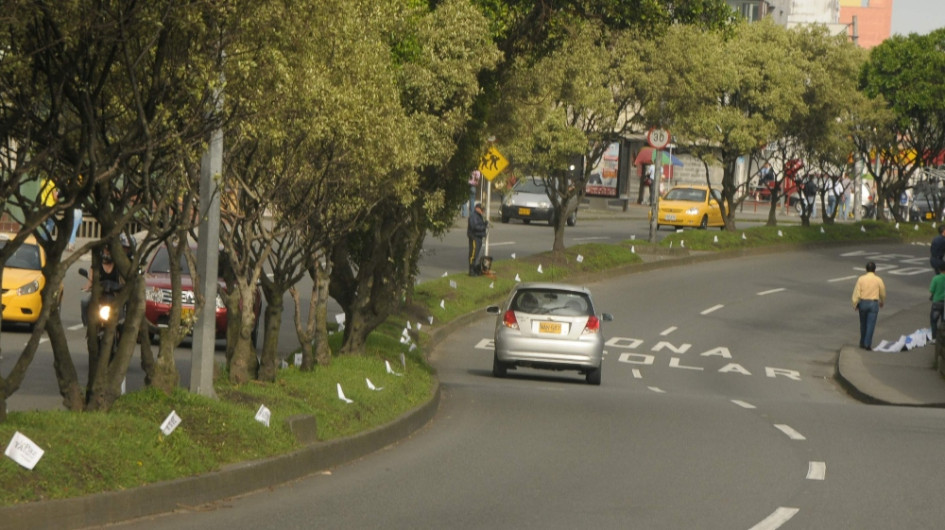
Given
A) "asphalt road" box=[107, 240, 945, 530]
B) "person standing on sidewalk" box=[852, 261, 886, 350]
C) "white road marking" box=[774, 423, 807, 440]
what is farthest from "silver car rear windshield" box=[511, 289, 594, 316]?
"person standing on sidewalk" box=[852, 261, 886, 350]

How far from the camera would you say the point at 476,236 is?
34.1m

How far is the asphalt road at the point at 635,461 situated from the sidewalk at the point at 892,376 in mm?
496

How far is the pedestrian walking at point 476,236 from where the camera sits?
33716mm

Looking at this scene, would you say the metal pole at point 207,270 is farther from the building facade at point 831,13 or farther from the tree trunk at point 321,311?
the building facade at point 831,13

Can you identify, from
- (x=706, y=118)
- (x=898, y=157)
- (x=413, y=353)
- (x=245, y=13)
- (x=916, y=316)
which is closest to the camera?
(x=245, y=13)

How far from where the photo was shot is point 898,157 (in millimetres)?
55594

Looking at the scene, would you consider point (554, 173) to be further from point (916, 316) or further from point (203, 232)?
point (203, 232)

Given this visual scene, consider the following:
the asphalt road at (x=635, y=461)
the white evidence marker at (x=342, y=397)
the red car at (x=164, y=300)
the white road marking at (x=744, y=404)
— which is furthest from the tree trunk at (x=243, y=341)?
the white road marking at (x=744, y=404)

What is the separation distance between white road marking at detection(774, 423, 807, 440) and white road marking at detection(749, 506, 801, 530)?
4.77 metres

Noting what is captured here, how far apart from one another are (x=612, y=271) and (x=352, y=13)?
26.8m

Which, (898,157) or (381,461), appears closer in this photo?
(381,461)

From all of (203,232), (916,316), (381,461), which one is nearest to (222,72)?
(203,232)

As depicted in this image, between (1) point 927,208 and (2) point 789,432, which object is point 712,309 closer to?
(2) point 789,432

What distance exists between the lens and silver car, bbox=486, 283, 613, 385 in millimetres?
22391
